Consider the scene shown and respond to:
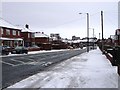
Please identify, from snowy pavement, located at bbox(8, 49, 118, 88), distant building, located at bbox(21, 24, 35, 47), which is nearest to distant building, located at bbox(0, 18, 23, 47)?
distant building, located at bbox(21, 24, 35, 47)

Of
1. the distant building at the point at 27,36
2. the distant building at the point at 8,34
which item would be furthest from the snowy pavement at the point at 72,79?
the distant building at the point at 27,36

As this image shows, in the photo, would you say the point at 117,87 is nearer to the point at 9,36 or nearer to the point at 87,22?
the point at 87,22

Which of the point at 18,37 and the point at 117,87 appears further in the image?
the point at 18,37

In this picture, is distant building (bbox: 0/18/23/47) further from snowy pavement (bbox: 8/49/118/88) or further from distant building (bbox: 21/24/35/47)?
snowy pavement (bbox: 8/49/118/88)

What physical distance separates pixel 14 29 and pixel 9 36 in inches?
127

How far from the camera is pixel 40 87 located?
1192 cm

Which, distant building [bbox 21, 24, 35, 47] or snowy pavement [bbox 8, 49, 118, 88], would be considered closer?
snowy pavement [bbox 8, 49, 118, 88]

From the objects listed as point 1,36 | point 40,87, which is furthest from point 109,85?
point 1,36

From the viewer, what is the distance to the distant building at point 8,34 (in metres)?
67.5

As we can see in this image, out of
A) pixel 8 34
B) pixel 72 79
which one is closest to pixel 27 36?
pixel 8 34

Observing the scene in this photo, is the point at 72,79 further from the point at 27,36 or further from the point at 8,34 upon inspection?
the point at 27,36

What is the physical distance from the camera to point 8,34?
72125 millimetres

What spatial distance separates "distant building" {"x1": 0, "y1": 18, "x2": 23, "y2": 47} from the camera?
67.5 meters

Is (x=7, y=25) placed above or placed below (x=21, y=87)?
above
